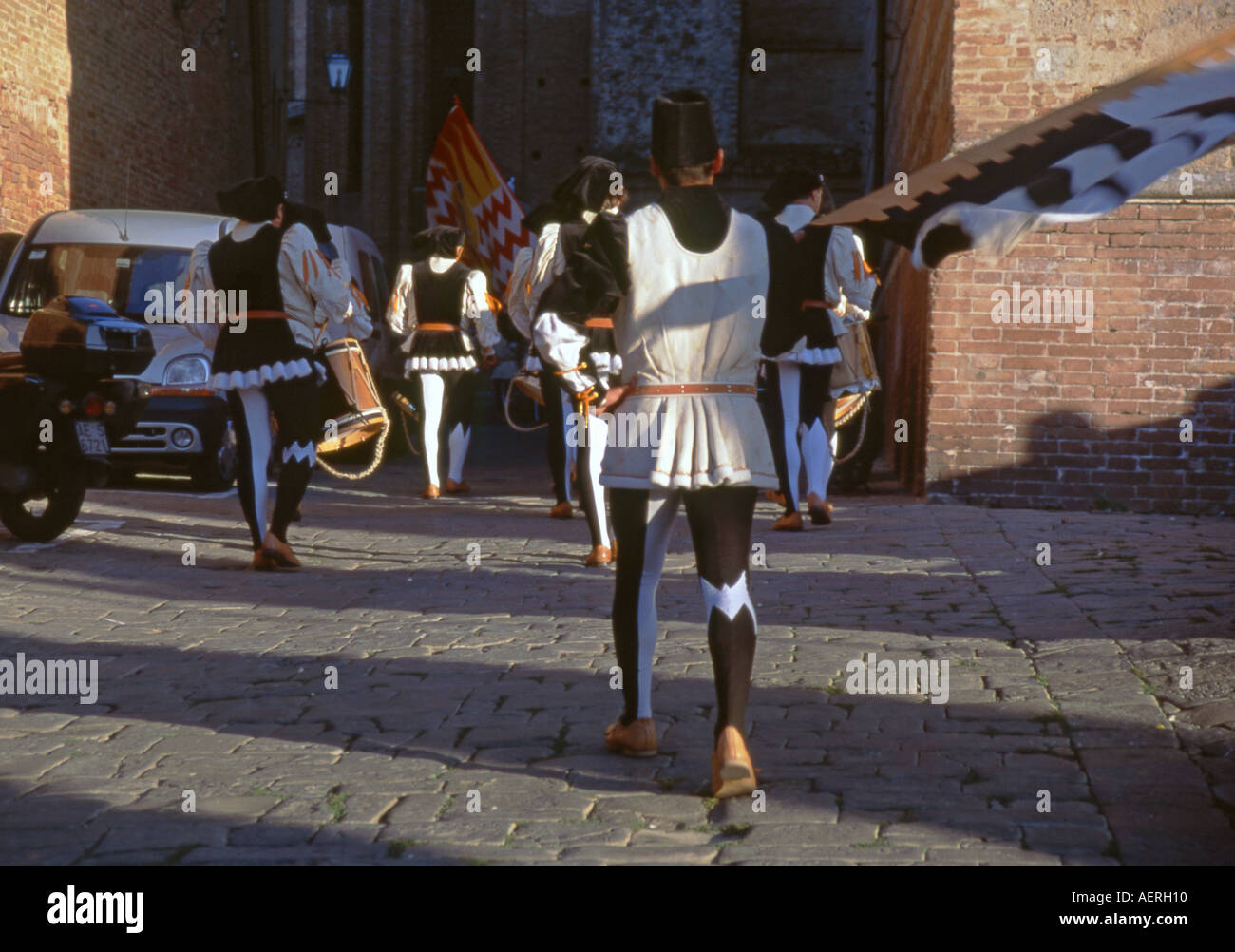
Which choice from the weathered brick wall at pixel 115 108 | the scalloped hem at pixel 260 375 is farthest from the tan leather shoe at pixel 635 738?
the weathered brick wall at pixel 115 108

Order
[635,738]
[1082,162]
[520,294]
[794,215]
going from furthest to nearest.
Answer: [520,294], [794,215], [635,738], [1082,162]

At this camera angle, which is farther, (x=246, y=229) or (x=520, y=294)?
(x=520, y=294)

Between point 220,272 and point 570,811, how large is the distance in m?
5.19

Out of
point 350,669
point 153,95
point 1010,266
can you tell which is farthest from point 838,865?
point 153,95

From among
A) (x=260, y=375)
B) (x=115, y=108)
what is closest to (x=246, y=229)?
(x=260, y=375)

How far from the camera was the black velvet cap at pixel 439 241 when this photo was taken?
41.8 feet

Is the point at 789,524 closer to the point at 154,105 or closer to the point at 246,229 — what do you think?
the point at 246,229

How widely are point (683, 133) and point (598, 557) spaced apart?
4487 millimetres

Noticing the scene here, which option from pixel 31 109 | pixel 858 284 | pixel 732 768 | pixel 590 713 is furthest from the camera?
pixel 31 109

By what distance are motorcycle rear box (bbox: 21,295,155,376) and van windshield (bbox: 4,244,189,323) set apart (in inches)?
160

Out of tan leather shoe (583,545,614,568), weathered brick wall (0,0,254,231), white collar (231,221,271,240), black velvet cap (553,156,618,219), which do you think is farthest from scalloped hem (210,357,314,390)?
weathered brick wall (0,0,254,231)

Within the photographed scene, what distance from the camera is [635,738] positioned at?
15.9 ft

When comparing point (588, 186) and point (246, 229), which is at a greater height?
point (588, 186)

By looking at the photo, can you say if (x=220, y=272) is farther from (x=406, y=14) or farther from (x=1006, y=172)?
(x=406, y=14)
